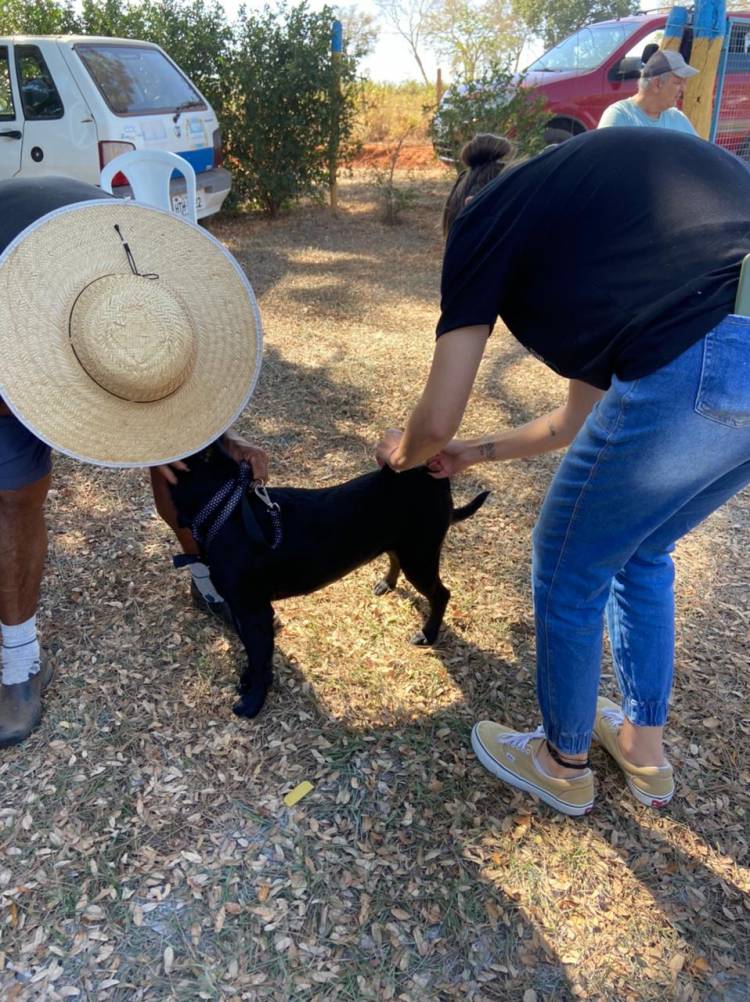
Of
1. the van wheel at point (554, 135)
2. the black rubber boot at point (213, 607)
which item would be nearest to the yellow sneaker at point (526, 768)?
the black rubber boot at point (213, 607)

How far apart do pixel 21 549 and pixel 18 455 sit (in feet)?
1.15

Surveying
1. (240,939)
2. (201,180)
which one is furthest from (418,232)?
(240,939)

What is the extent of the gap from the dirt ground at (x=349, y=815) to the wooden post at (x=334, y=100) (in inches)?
321

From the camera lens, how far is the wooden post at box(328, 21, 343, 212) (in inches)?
384

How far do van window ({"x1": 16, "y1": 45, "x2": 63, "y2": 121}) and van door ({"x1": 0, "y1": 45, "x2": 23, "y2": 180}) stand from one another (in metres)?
0.12

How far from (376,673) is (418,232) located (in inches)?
319

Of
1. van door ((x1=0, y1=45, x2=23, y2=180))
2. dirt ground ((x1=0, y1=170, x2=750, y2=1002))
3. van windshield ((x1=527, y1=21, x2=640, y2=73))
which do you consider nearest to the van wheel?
van windshield ((x1=527, y1=21, x2=640, y2=73))

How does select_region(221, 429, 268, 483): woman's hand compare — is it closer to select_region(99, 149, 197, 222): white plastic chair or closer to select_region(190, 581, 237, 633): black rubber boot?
select_region(190, 581, 237, 633): black rubber boot

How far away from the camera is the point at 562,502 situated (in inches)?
68.7

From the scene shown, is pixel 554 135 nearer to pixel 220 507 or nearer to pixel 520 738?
pixel 220 507

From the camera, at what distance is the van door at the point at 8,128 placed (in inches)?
265

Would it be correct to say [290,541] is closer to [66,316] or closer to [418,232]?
[66,316]

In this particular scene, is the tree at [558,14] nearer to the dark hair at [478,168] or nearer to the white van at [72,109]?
the white van at [72,109]

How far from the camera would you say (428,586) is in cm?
274
